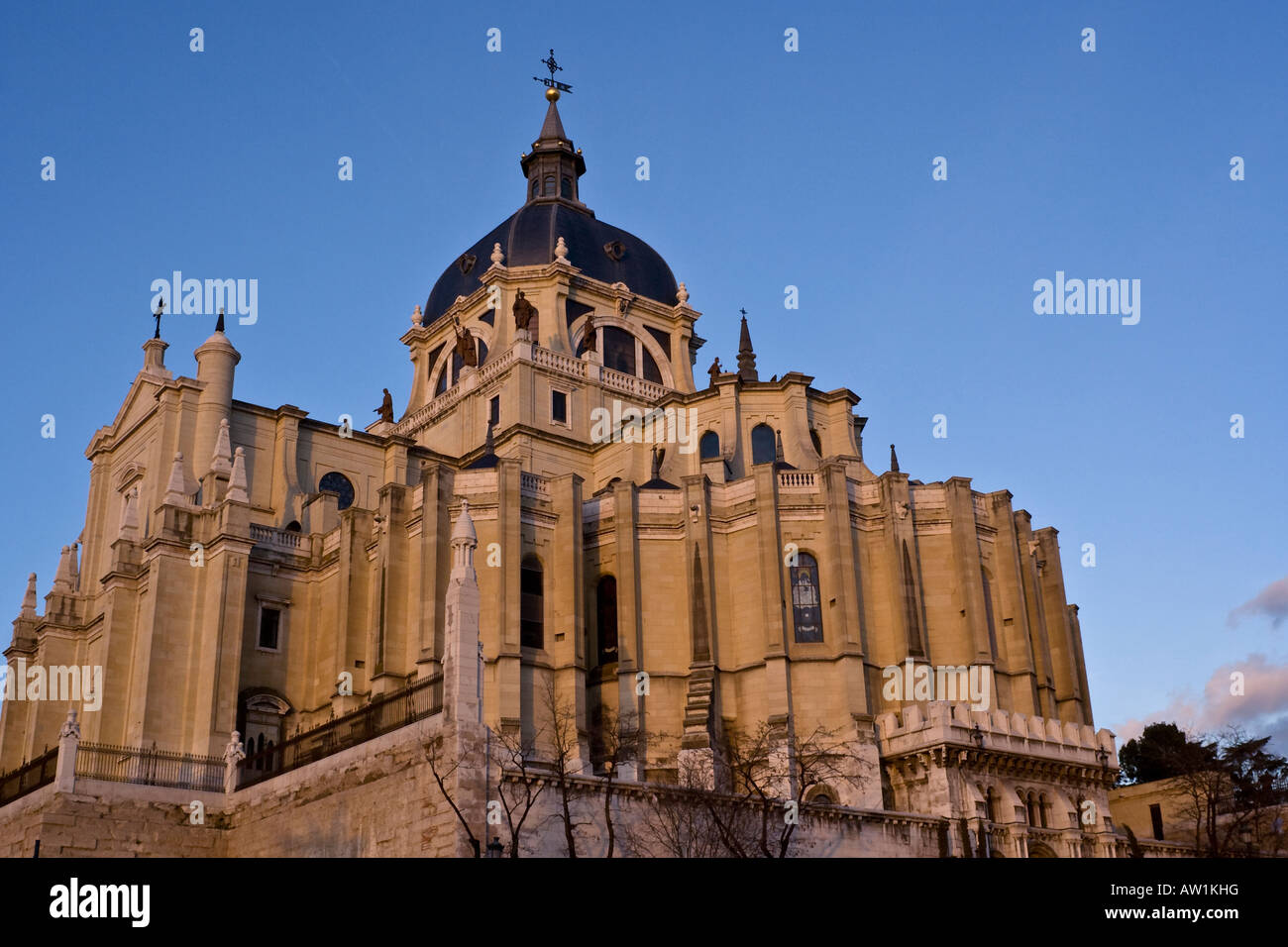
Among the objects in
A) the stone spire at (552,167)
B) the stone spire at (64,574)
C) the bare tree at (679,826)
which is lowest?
the bare tree at (679,826)

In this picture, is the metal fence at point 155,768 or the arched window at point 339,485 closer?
the metal fence at point 155,768

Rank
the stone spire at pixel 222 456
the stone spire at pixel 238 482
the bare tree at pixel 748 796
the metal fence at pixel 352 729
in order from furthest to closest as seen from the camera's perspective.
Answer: the stone spire at pixel 222 456, the stone spire at pixel 238 482, the bare tree at pixel 748 796, the metal fence at pixel 352 729

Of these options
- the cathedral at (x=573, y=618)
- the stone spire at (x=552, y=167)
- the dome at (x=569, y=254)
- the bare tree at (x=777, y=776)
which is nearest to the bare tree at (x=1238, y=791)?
the cathedral at (x=573, y=618)

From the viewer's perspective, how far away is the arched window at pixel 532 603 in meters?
51.0

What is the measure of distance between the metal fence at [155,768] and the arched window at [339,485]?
19.8 metres

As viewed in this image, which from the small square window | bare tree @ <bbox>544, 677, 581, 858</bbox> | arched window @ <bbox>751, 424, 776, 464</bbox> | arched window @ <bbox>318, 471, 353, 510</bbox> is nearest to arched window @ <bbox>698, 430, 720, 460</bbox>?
arched window @ <bbox>751, 424, 776, 464</bbox>

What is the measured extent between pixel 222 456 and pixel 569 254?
80.6 ft

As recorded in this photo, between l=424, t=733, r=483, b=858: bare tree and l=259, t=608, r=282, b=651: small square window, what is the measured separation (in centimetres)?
2384

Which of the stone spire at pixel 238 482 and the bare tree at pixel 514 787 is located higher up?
the stone spire at pixel 238 482

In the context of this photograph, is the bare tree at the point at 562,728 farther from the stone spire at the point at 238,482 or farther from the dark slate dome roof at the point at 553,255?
the dark slate dome roof at the point at 553,255

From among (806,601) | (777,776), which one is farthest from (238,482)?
(777,776)
